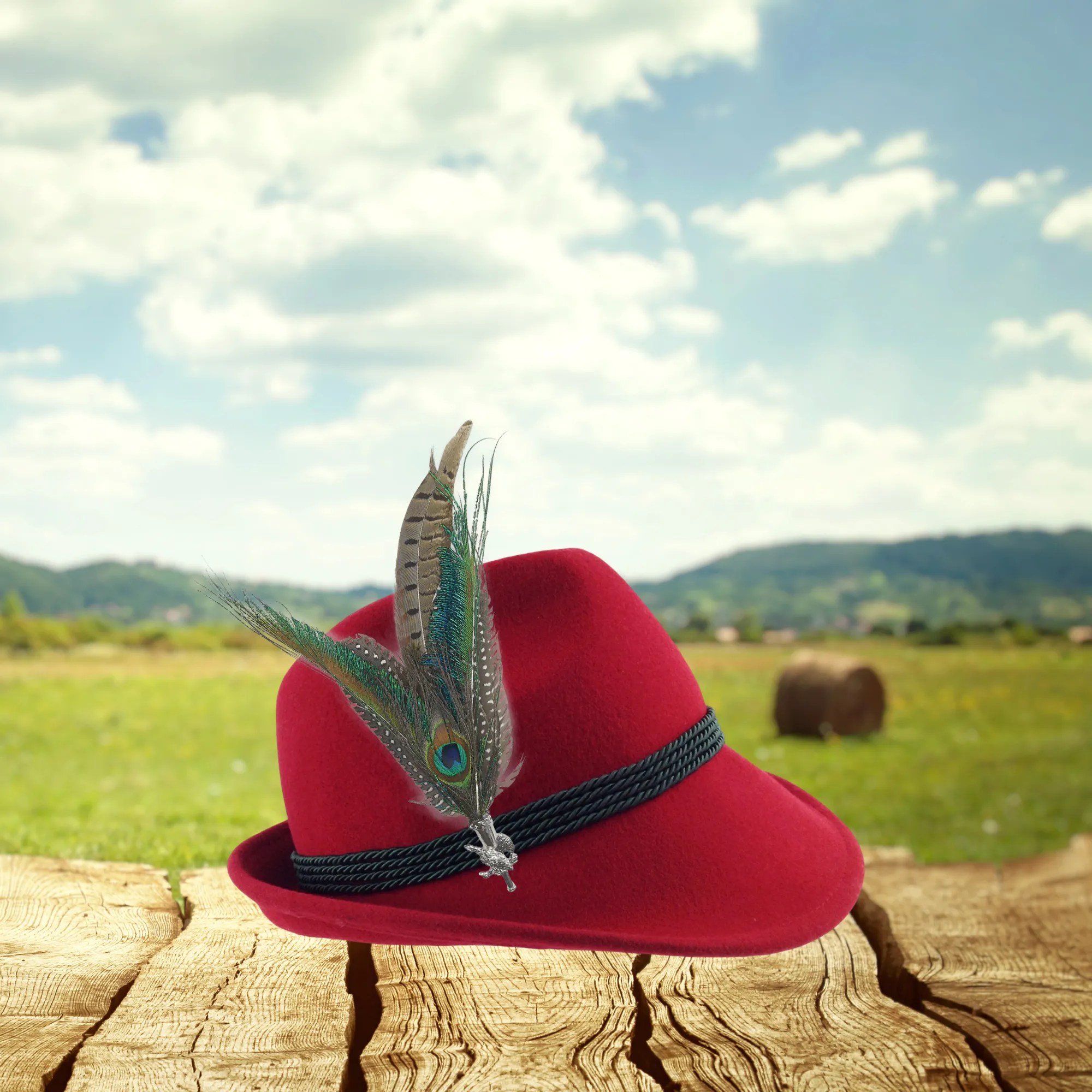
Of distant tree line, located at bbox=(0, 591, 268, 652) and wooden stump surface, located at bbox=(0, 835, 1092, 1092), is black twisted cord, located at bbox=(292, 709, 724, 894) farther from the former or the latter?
distant tree line, located at bbox=(0, 591, 268, 652)

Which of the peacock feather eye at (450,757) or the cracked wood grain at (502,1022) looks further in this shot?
the peacock feather eye at (450,757)

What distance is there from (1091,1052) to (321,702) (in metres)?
2.01

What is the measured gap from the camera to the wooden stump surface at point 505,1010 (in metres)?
2.08

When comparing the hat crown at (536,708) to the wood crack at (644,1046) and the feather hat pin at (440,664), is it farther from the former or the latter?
the wood crack at (644,1046)

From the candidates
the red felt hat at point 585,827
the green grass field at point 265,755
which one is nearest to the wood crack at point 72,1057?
the red felt hat at point 585,827

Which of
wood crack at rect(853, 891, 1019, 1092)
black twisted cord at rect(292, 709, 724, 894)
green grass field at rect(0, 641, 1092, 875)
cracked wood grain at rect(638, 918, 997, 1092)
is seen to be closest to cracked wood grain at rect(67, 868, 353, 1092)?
black twisted cord at rect(292, 709, 724, 894)

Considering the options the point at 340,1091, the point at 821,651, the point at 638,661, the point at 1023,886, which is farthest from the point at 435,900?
the point at 821,651

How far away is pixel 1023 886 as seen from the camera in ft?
12.7

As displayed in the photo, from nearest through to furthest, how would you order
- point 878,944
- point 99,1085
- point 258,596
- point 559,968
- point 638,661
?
point 99,1085 < point 258,596 < point 638,661 < point 559,968 < point 878,944

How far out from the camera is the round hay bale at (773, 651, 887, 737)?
49.3 ft

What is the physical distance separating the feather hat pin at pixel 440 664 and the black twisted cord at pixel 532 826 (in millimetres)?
56

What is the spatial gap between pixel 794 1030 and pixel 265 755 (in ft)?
36.0

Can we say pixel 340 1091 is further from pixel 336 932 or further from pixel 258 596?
pixel 258 596

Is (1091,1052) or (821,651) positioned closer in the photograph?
(1091,1052)
